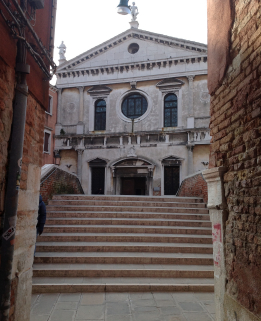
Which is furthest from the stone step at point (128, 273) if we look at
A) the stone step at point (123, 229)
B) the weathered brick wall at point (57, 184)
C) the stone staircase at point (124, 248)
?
the weathered brick wall at point (57, 184)

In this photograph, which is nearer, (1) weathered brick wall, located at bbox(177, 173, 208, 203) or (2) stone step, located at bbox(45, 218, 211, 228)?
(2) stone step, located at bbox(45, 218, 211, 228)

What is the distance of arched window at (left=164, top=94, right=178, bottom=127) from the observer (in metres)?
18.6

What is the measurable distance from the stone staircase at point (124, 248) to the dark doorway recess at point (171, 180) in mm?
7785

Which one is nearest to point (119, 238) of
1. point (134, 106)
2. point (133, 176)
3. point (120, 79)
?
point (133, 176)

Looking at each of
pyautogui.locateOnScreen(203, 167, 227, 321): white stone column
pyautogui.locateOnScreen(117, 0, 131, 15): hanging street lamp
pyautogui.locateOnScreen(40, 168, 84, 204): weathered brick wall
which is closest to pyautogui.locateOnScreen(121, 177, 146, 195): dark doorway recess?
pyautogui.locateOnScreen(40, 168, 84, 204): weathered brick wall

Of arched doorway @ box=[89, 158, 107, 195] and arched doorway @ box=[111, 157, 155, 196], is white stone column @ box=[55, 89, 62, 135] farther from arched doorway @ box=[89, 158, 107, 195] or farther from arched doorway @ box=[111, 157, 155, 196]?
arched doorway @ box=[111, 157, 155, 196]

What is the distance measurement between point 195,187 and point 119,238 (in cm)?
516

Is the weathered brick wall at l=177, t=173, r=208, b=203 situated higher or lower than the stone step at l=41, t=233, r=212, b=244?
higher

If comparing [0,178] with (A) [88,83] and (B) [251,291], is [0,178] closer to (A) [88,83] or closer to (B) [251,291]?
(B) [251,291]

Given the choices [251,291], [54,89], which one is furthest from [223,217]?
[54,89]

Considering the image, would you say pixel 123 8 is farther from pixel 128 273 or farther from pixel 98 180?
pixel 98 180

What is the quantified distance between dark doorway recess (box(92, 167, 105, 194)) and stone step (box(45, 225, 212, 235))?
10.9 metres

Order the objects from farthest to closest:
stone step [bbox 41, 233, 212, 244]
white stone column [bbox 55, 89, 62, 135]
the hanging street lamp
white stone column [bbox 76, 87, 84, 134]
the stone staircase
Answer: white stone column [bbox 55, 89, 62, 135] → white stone column [bbox 76, 87, 84, 134] → stone step [bbox 41, 233, 212, 244] → the hanging street lamp → the stone staircase

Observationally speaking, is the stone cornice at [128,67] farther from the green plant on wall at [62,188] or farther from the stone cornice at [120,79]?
the green plant on wall at [62,188]
